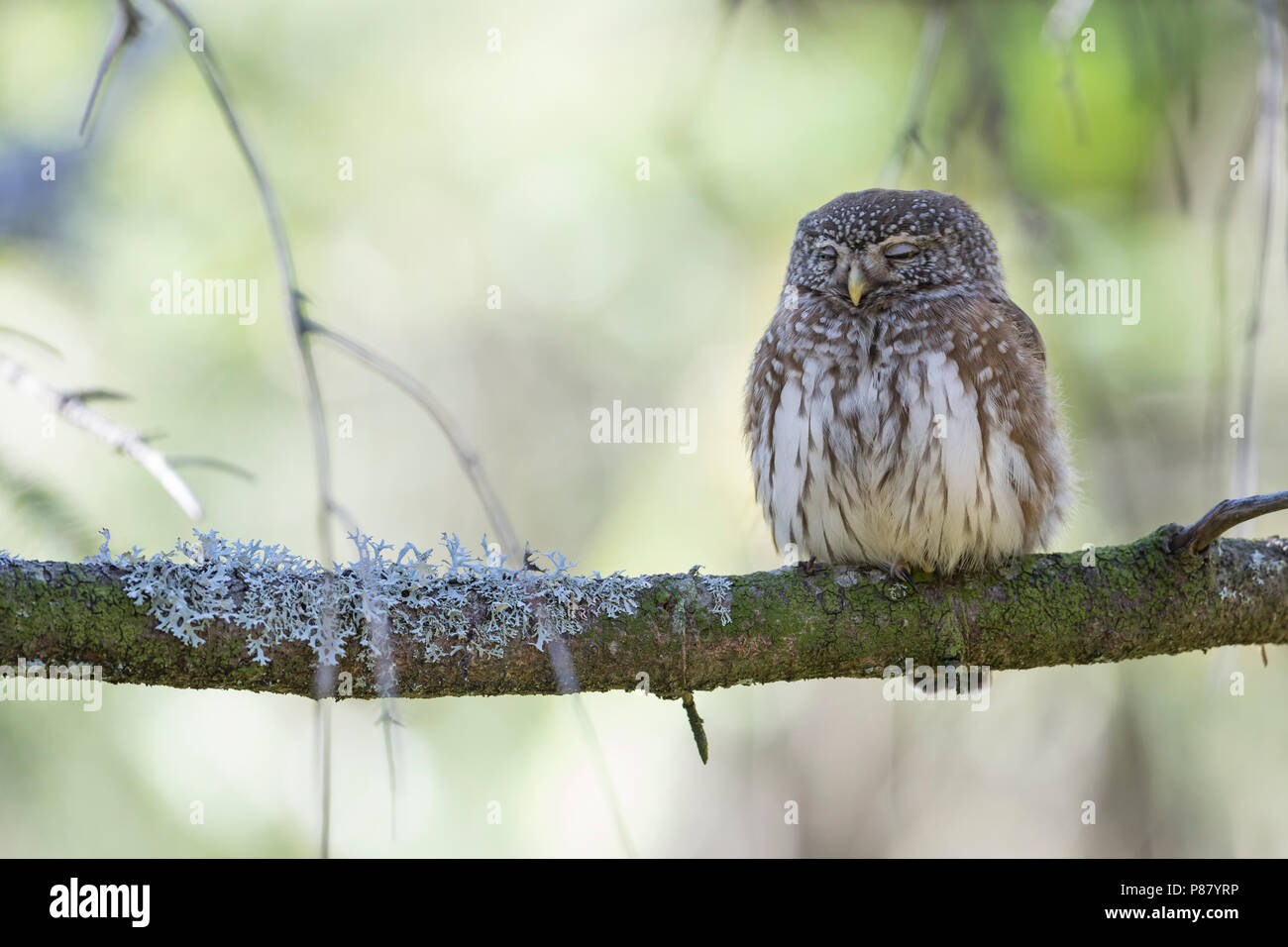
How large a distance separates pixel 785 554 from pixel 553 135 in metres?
2.21

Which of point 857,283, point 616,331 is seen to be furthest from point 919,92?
point 616,331

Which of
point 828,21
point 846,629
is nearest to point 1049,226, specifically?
point 828,21

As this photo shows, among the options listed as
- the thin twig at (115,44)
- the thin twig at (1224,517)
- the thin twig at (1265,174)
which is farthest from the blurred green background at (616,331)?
the thin twig at (115,44)

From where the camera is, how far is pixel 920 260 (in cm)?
343

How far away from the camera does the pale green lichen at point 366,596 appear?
7.11ft

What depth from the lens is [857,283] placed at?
332 cm

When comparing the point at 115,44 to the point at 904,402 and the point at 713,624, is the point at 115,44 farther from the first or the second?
the point at 904,402

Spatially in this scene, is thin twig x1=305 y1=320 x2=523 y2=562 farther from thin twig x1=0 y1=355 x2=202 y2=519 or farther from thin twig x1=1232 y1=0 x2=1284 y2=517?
thin twig x1=1232 y1=0 x2=1284 y2=517

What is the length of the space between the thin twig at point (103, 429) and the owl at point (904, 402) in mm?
1876

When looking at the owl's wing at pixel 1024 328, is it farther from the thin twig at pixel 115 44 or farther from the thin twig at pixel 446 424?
the thin twig at pixel 115 44

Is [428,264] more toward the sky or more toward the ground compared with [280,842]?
more toward the sky

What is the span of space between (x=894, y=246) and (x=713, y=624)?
1480mm

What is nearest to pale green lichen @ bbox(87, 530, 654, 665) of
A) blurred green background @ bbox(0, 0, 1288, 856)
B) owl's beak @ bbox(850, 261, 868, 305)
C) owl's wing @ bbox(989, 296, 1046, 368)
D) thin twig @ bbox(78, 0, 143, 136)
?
thin twig @ bbox(78, 0, 143, 136)

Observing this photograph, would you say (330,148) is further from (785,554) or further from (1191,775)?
(1191,775)
